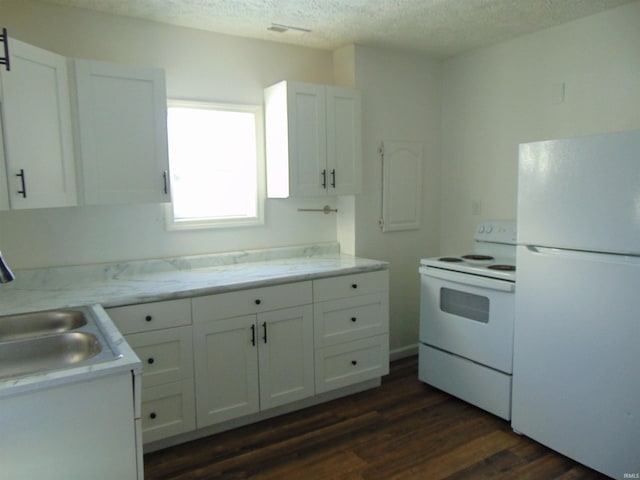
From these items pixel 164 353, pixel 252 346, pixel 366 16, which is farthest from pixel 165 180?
pixel 366 16

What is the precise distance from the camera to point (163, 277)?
106 inches

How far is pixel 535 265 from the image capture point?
92.7 inches

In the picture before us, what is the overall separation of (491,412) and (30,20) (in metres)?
3.41

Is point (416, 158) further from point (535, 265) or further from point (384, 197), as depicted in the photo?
point (535, 265)

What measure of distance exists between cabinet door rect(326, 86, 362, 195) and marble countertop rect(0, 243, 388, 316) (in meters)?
0.55

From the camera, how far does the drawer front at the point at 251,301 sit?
2.44 meters

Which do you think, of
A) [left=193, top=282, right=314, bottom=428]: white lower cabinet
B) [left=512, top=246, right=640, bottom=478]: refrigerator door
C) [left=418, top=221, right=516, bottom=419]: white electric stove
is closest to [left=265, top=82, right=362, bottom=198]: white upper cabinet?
[left=193, top=282, right=314, bottom=428]: white lower cabinet

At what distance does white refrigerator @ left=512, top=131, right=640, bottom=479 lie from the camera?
1996 millimetres

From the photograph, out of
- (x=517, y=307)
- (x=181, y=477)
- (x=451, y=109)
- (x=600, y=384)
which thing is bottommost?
(x=181, y=477)

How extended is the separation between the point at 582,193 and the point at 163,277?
2.29m

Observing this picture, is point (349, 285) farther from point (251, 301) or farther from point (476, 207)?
point (476, 207)

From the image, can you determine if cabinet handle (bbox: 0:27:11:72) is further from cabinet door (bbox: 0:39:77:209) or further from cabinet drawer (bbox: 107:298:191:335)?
cabinet drawer (bbox: 107:298:191:335)

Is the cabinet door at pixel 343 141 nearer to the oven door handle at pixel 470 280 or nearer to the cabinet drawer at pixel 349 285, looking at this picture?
the cabinet drawer at pixel 349 285

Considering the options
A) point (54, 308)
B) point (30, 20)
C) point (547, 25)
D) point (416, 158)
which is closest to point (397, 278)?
point (416, 158)
